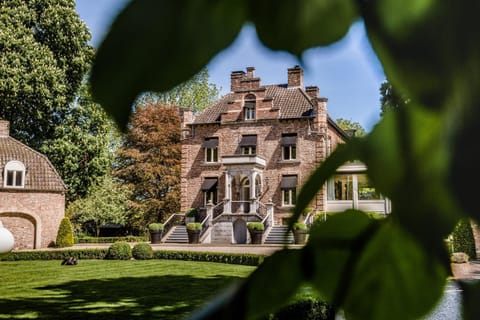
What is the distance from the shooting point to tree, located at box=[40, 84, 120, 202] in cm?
2034

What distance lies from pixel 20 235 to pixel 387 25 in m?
20.0

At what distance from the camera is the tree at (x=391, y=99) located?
7.6 inches

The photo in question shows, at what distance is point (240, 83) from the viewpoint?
21.4 m

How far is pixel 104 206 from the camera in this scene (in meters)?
24.4

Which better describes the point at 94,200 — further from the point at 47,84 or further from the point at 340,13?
the point at 340,13

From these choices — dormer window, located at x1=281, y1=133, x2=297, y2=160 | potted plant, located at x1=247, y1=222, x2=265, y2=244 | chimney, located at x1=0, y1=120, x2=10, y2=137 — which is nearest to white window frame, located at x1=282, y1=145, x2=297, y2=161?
dormer window, located at x1=281, y1=133, x2=297, y2=160

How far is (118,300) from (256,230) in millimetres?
10121

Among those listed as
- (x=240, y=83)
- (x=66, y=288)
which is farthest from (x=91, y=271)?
(x=240, y=83)

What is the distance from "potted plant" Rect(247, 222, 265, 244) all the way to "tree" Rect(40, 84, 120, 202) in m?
6.99

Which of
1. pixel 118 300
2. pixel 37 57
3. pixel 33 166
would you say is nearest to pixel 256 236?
pixel 33 166

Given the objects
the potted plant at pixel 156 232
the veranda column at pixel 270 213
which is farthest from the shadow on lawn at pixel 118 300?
the potted plant at pixel 156 232

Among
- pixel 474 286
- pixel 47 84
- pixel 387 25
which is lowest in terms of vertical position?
pixel 474 286

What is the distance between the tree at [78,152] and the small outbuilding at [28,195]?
1483mm

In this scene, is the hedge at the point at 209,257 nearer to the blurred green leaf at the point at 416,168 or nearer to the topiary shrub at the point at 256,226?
the topiary shrub at the point at 256,226
